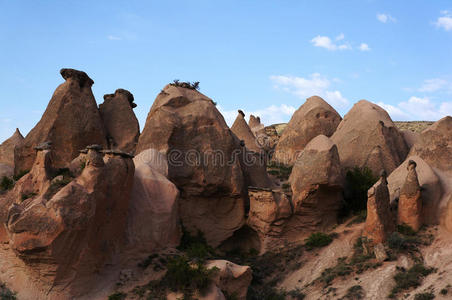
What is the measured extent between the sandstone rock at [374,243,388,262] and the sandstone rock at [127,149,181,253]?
7201 millimetres

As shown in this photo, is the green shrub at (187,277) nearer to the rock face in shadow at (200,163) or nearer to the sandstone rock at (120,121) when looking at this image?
the rock face in shadow at (200,163)

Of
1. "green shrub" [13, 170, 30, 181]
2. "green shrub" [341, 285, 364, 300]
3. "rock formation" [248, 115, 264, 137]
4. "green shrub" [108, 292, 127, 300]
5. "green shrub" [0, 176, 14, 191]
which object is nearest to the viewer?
"green shrub" [108, 292, 127, 300]

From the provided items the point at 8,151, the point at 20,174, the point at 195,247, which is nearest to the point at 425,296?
the point at 195,247

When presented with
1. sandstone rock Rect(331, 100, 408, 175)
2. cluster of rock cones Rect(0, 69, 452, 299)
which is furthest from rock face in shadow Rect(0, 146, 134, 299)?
sandstone rock Rect(331, 100, 408, 175)

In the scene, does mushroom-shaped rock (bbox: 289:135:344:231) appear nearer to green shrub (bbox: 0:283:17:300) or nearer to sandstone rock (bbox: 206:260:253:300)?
sandstone rock (bbox: 206:260:253:300)

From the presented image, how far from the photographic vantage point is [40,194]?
15477 millimetres

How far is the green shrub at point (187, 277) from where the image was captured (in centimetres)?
1517

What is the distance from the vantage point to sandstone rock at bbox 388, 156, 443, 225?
62.6 ft

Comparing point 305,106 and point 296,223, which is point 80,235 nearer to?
point 296,223

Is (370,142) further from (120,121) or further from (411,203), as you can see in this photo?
(120,121)

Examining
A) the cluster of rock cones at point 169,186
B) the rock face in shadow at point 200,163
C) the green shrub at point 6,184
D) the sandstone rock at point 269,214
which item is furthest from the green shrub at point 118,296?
the sandstone rock at point 269,214

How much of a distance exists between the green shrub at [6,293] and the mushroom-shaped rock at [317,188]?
1174 cm

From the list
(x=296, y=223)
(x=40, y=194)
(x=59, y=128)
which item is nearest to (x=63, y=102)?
(x=59, y=128)

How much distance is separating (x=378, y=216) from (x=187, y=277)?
7.53m
